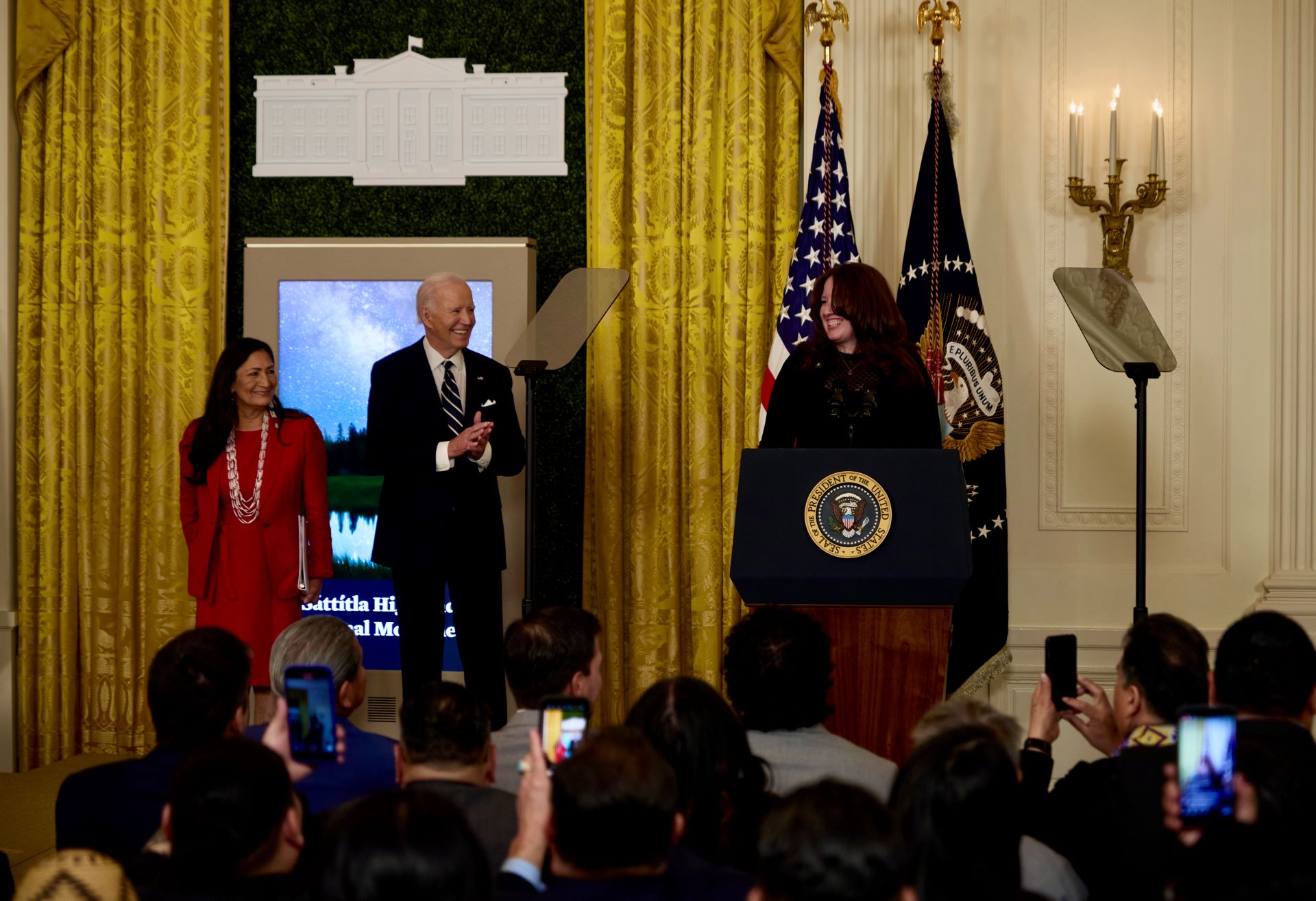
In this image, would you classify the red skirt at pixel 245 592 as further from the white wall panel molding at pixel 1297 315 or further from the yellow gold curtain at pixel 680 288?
the white wall panel molding at pixel 1297 315

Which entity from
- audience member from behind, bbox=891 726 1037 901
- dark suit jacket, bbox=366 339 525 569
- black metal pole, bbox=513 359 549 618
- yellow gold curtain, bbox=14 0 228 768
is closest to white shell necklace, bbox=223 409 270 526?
dark suit jacket, bbox=366 339 525 569

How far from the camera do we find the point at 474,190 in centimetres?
521

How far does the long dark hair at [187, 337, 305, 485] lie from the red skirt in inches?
5.8

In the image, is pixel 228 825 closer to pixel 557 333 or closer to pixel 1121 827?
pixel 1121 827

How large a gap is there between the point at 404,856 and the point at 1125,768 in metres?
1.12

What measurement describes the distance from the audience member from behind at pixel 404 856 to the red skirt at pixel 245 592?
2.74m

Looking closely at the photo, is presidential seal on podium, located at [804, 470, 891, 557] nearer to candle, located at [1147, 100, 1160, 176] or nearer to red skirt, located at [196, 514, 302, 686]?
red skirt, located at [196, 514, 302, 686]

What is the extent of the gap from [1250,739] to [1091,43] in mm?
3518

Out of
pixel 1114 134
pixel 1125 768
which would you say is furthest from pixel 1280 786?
pixel 1114 134

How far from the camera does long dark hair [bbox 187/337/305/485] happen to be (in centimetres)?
400

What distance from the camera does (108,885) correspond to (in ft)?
4.98

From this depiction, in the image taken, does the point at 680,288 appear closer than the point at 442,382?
No

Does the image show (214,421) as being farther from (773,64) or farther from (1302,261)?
(1302,261)

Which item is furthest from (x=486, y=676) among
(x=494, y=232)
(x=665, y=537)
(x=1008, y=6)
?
(x=1008, y=6)
